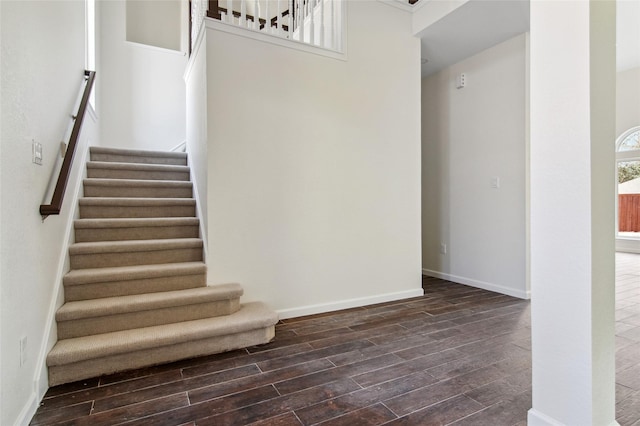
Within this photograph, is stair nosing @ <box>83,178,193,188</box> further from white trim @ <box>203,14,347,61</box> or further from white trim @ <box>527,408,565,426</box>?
white trim @ <box>527,408,565,426</box>

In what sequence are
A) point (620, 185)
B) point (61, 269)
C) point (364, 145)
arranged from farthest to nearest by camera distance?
point (620, 185) → point (364, 145) → point (61, 269)

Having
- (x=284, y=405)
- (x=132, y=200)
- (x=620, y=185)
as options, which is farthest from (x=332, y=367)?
(x=620, y=185)

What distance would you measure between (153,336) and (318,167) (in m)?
1.93

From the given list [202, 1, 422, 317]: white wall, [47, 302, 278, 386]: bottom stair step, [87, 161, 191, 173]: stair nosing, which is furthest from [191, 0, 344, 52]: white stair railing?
[47, 302, 278, 386]: bottom stair step

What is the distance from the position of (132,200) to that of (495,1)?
3824mm

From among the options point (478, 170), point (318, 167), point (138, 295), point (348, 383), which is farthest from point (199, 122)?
point (478, 170)

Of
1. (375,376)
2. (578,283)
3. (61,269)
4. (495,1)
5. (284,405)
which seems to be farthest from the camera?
(495,1)

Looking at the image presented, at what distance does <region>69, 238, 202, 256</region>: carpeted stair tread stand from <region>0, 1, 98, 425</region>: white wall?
0.49 ft

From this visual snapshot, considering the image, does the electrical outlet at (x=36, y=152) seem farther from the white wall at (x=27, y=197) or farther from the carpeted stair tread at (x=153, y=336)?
the carpeted stair tread at (x=153, y=336)

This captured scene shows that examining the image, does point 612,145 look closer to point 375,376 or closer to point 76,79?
point 375,376

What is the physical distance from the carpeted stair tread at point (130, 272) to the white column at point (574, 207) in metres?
2.34

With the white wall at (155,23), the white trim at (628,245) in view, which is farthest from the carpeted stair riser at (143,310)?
the white trim at (628,245)

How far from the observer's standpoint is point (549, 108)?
1.39 metres

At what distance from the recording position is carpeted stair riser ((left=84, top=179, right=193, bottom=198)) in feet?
11.2
